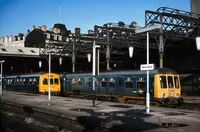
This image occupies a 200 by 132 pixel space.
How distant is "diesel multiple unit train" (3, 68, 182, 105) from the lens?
886 inches

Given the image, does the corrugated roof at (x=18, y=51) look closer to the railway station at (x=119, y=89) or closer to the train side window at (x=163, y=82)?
the railway station at (x=119, y=89)

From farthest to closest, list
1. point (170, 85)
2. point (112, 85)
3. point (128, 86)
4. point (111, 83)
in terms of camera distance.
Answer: point (111, 83)
point (112, 85)
point (128, 86)
point (170, 85)

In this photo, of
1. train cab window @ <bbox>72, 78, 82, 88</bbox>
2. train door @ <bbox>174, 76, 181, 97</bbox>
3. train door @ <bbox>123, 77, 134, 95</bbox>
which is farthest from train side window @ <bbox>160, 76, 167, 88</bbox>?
train cab window @ <bbox>72, 78, 82, 88</bbox>

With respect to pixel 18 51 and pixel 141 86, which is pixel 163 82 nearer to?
pixel 141 86

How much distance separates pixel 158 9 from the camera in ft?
123

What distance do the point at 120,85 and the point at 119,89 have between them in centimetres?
35

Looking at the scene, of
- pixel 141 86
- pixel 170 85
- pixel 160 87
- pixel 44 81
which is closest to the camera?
pixel 160 87

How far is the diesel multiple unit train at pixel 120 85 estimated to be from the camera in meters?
22.5

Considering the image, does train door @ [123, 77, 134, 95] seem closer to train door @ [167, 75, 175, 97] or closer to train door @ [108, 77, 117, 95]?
train door @ [108, 77, 117, 95]

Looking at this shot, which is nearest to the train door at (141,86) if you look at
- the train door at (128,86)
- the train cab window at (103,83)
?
the train door at (128,86)

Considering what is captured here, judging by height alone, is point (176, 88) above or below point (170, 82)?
below

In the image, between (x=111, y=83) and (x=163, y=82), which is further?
(x=111, y=83)

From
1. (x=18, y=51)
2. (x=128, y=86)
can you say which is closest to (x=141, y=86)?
(x=128, y=86)

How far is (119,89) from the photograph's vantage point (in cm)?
2570
